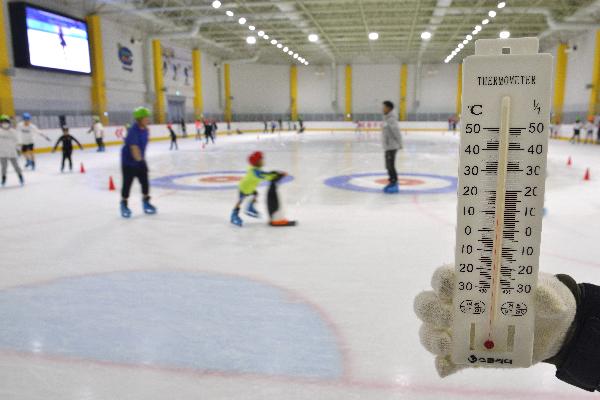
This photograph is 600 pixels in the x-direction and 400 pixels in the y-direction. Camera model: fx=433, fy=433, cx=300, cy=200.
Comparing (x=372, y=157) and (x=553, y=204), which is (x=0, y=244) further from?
(x=372, y=157)

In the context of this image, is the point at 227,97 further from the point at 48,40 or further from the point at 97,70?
the point at 48,40

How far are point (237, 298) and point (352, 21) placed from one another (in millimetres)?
27349

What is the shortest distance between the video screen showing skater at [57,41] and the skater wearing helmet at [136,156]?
14865 mm

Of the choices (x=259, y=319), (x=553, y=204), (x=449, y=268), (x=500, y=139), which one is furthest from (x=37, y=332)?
(x=553, y=204)

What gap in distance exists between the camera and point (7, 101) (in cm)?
1702

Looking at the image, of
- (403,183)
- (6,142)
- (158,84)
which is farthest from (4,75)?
(403,183)

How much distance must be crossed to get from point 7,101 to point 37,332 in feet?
58.6

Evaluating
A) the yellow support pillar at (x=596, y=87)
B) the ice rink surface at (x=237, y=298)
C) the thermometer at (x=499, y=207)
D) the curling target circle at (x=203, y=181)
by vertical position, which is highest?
the yellow support pillar at (x=596, y=87)

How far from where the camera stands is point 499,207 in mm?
→ 1138

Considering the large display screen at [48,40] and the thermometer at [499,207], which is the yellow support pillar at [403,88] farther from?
the thermometer at [499,207]

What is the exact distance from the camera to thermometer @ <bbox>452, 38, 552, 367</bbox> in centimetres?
106

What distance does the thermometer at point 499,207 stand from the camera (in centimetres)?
106

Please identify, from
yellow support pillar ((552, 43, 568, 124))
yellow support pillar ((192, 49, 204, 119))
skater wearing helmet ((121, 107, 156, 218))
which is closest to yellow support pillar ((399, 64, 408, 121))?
yellow support pillar ((552, 43, 568, 124))

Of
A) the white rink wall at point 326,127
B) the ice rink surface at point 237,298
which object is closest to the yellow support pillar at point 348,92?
the white rink wall at point 326,127
